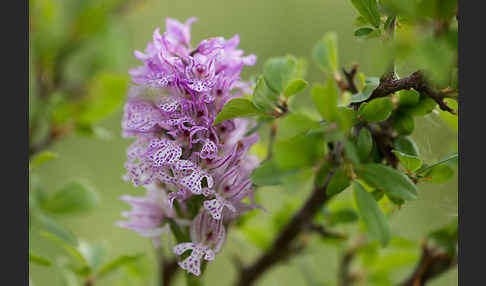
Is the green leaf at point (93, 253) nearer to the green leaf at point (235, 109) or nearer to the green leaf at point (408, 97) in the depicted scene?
the green leaf at point (235, 109)

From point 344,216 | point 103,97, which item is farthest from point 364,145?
point 103,97

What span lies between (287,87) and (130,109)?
19 cm

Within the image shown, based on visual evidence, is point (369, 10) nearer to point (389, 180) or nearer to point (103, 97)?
point (389, 180)

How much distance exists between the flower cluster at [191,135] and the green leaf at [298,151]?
0.11 m

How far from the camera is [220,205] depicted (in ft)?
1.85

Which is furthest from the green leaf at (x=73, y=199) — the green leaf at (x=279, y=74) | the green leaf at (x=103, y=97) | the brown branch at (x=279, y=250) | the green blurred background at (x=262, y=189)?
the green leaf at (x=279, y=74)

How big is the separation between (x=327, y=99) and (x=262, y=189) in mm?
523

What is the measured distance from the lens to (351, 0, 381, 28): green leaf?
0.49m

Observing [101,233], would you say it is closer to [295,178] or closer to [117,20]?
[117,20]

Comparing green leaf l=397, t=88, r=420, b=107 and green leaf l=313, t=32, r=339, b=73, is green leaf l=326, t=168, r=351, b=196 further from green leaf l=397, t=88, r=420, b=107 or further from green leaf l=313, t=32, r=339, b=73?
green leaf l=313, t=32, r=339, b=73

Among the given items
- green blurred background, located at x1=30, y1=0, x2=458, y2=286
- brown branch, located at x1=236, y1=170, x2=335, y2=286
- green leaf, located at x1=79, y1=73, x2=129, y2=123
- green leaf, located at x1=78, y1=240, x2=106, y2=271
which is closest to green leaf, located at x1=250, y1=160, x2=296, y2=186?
green blurred background, located at x1=30, y1=0, x2=458, y2=286

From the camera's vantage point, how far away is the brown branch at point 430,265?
750mm

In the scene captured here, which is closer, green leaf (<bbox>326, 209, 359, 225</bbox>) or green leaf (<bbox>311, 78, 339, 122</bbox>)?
green leaf (<bbox>311, 78, 339, 122</bbox>)

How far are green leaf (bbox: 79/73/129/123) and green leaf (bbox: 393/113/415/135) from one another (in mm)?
543
